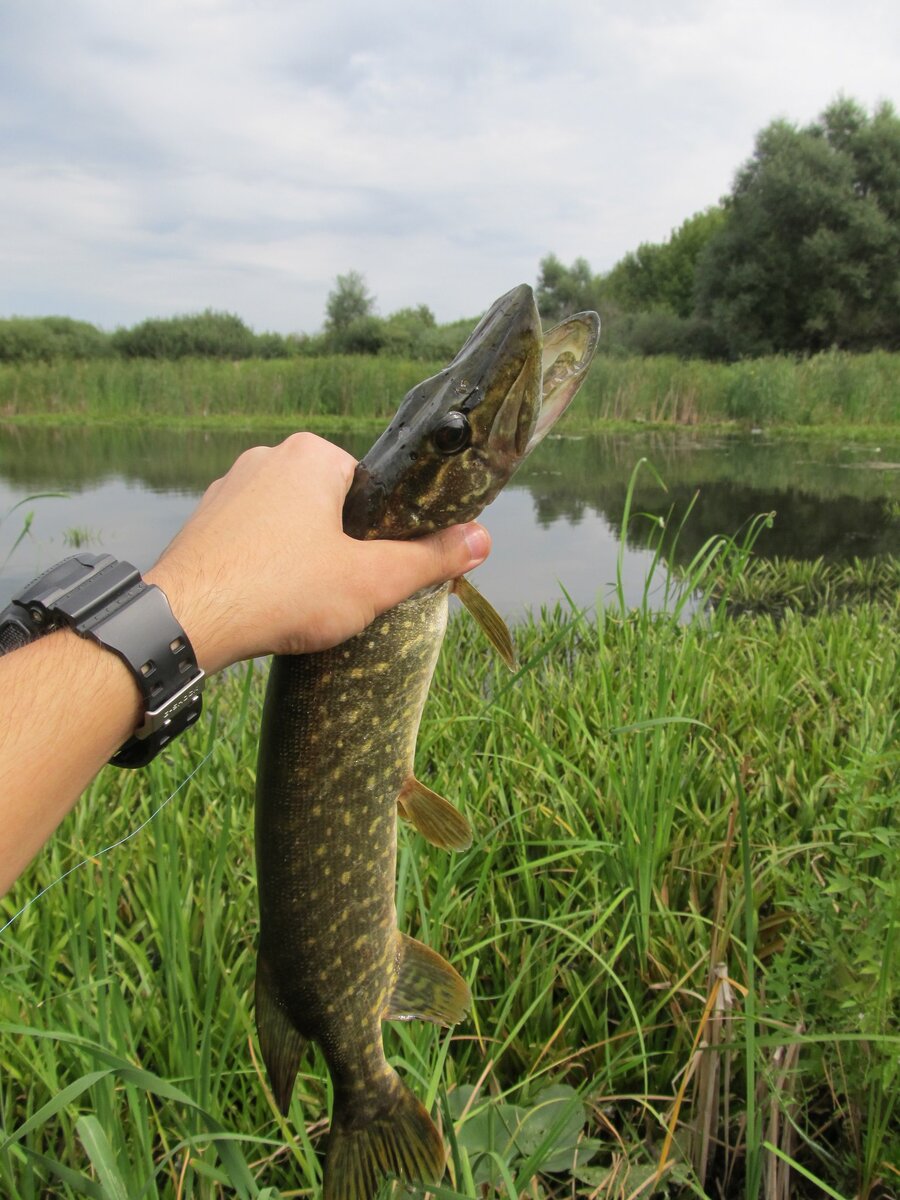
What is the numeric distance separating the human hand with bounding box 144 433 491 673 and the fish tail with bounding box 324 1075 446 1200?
665 mm

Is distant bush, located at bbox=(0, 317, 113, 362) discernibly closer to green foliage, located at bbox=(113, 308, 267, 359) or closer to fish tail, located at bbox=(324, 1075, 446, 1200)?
green foliage, located at bbox=(113, 308, 267, 359)

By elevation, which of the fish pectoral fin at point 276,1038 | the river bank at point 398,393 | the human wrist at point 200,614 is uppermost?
the river bank at point 398,393

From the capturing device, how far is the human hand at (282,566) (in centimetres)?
107

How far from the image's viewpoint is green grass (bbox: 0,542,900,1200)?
1211 millimetres

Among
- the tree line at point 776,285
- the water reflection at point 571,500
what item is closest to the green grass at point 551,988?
the water reflection at point 571,500

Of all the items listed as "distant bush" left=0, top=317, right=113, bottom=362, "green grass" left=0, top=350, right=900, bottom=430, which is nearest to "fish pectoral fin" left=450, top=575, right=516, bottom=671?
"green grass" left=0, top=350, right=900, bottom=430

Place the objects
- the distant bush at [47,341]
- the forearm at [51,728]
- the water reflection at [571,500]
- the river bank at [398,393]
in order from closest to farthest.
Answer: the forearm at [51,728]
the water reflection at [571,500]
the river bank at [398,393]
the distant bush at [47,341]

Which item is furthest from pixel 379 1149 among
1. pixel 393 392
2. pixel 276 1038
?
pixel 393 392

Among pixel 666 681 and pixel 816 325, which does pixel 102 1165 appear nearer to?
pixel 666 681

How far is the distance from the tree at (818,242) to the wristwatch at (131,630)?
93.6 ft

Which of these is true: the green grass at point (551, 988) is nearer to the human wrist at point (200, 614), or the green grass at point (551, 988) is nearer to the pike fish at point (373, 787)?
the pike fish at point (373, 787)

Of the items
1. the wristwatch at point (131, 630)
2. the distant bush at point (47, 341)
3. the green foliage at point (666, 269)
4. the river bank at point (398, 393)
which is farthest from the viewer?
the green foliage at point (666, 269)

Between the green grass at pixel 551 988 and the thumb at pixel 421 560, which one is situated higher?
the thumb at pixel 421 560

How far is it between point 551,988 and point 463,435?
43.4 inches
